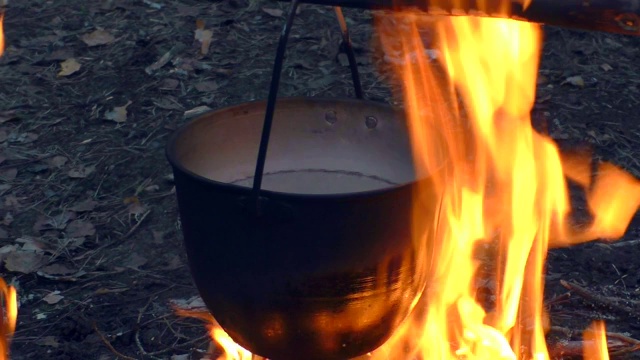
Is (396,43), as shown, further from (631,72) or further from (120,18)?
(120,18)

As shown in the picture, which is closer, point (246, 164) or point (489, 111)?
point (246, 164)

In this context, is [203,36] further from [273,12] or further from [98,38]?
[98,38]

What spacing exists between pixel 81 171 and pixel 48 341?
141 centimetres

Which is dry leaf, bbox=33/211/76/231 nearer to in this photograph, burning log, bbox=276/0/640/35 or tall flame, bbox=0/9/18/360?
tall flame, bbox=0/9/18/360

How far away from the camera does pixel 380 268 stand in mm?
2418

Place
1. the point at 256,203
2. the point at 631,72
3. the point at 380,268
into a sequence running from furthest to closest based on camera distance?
1. the point at 631,72
2. the point at 380,268
3. the point at 256,203

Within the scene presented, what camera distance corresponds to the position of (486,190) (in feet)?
14.4

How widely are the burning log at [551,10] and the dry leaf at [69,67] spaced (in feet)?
11.2

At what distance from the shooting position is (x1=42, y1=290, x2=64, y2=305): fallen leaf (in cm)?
366

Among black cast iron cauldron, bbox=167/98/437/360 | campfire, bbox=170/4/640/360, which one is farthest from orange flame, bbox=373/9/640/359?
black cast iron cauldron, bbox=167/98/437/360

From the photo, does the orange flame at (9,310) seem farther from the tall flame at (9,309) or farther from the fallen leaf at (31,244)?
the fallen leaf at (31,244)

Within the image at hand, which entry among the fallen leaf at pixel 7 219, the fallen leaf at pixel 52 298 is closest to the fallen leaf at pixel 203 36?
the fallen leaf at pixel 7 219

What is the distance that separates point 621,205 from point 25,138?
3255 mm

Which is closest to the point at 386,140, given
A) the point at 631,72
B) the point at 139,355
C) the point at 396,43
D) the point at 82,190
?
the point at 139,355
